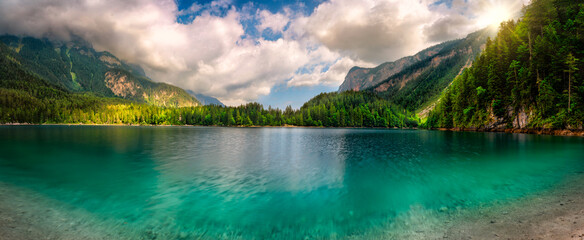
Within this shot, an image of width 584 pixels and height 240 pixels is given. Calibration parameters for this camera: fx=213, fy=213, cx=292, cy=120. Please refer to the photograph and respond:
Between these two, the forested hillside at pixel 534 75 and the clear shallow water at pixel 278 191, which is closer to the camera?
the clear shallow water at pixel 278 191

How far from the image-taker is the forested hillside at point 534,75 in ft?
158

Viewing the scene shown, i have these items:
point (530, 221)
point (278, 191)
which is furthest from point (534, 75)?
point (278, 191)

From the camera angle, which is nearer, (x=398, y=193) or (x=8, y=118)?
(x=398, y=193)

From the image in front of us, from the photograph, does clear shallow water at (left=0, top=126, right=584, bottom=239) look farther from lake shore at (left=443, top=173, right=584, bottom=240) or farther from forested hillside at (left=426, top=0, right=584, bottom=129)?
forested hillside at (left=426, top=0, right=584, bottom=129)

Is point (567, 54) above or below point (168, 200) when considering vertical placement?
above

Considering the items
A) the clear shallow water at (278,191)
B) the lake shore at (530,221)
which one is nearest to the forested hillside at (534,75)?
the clear shallow water at (278,191)

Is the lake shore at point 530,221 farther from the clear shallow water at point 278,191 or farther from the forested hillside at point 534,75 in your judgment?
the forested hillside at point 534,75

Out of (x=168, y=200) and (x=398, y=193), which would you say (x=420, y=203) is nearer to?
(x=398, y=193)

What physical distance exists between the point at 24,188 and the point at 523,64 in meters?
98.5

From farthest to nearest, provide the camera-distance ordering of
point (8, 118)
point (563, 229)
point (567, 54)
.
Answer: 1. point (8, 118)
2. point (567, 54)
3. point (563, 229)

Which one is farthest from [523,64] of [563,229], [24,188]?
[24,188]

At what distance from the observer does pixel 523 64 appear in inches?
2395

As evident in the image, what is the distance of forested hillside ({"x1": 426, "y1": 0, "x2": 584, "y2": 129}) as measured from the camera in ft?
158

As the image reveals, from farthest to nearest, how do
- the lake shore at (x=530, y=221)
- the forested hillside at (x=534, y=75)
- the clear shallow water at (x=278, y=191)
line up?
the forested hillside at (x=534, y=75) < the clear shallow water at (x=278, y=191) < the lake shore at (x=530, y=221)
